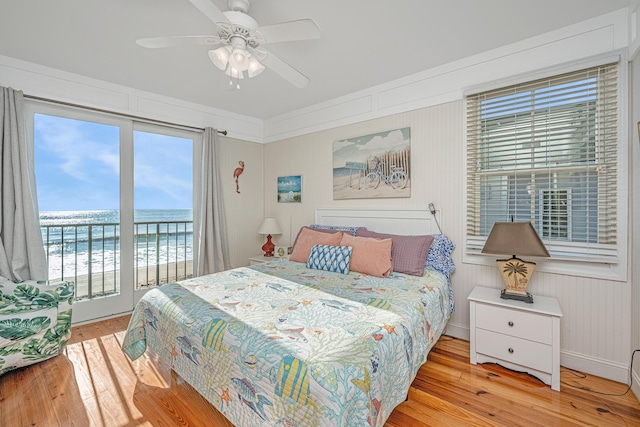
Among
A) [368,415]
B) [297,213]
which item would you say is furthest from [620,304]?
[297,213]

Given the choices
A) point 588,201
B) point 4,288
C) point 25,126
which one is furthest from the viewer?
point 25,126

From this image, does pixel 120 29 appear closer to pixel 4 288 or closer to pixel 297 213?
pixel 4 288

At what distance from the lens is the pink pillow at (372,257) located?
8.14 ft

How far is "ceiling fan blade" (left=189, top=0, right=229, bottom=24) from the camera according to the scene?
1.46 metres

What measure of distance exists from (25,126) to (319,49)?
2.91 metres

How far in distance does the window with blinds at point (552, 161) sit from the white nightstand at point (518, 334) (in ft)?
1.77

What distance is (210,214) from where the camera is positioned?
3.84 m

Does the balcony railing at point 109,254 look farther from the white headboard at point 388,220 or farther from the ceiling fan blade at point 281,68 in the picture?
the ceiling fan blade at point 281,68

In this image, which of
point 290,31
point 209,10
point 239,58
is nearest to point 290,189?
point 239,58

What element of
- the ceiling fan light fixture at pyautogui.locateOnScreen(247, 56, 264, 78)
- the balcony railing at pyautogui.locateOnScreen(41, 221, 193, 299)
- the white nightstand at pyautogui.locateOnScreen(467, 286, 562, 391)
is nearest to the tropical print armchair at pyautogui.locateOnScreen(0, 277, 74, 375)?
the balcony railing at pyautogui.locateOnScreen(41, 221, 193, 299)

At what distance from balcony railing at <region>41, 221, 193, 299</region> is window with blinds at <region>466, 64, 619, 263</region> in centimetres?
359

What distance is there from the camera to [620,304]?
2027 mm

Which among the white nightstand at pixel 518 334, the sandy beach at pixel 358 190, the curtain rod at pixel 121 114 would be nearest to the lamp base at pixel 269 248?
the sandy beach at pixel 358 190

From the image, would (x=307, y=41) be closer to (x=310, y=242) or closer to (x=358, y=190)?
(x=358, y=190)
